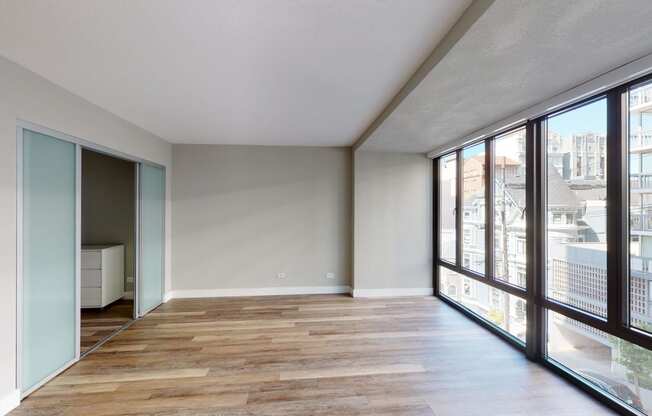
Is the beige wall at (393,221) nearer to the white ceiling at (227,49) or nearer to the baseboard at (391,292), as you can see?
the baseboard at (391,292)

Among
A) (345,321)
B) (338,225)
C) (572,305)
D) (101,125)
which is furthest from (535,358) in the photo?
(101,125)

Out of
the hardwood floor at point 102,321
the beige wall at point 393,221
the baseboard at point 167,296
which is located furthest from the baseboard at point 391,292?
the hardwood floor at point 102,321

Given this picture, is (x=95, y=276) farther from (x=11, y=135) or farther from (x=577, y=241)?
(x=577, y=241)

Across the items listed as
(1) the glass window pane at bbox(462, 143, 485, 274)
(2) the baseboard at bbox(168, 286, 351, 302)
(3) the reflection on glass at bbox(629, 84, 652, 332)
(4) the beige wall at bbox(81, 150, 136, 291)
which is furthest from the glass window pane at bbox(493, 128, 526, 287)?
(4) the beige wall at bbox(81, 150, 136, 291)

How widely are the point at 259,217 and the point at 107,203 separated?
244 centimetres

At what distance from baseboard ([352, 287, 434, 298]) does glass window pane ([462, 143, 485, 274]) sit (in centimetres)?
99

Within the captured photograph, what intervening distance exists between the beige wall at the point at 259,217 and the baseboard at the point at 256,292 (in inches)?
1.3

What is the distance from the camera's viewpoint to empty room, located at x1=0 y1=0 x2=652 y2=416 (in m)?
1.71

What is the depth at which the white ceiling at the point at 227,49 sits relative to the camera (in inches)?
61.5

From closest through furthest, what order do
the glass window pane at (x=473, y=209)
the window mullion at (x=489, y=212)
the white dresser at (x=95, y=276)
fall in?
the window mullion at (x=489, y=212) < the glass window pane at (x=473, y=209) < the white dresser at (x=95, y=276)

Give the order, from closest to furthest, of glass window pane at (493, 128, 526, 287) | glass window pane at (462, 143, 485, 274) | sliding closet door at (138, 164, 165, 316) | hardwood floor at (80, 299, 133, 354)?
glass window pane at (493, 128, 526, 287) → hardwood floor at (80, 299, 133, 354) → glass window pane at (462, 143, 485, 274) → sliding closet door at (138, 164, 165, 316)

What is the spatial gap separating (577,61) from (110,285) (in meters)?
5.88

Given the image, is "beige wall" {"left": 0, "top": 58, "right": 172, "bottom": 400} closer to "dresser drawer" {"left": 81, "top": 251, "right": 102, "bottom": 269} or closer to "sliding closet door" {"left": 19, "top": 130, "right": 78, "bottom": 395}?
"sliding closet door" {"left": 19, "top": 130, "right": 78, "bottom": 395}

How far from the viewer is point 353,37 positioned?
1.81 meters
